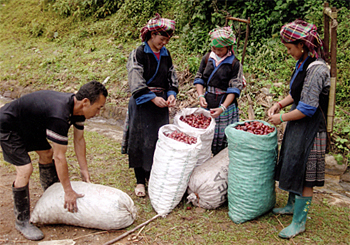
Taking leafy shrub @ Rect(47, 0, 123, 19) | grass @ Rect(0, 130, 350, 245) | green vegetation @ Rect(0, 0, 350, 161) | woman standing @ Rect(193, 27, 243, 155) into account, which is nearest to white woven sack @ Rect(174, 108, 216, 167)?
woman standing @ Rect(193, 27, 243, 155)

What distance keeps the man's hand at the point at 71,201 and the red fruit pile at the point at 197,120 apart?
1.38 m

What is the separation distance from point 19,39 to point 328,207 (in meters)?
10.5

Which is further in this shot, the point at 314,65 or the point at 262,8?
the point at 262,8

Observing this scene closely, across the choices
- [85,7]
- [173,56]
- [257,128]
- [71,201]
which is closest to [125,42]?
[173,56]

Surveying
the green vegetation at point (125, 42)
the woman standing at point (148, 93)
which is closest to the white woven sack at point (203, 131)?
the woman standing at point (148, 93)

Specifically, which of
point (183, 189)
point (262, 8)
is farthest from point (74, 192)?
point (262, 8)

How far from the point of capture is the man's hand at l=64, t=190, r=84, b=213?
2.72 metres

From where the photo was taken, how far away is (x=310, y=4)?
246 inches

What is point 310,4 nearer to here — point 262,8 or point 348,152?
point 262,8

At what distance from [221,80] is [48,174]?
2.07m

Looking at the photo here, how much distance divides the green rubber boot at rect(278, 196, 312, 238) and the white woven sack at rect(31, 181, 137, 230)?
1.44m

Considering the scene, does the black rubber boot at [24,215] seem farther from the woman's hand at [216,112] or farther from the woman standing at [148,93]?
the woman's hand at [216,112]

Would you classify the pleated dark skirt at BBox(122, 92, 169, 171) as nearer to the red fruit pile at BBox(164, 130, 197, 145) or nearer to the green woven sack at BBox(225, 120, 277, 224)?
the red fruit pile at BBox(164, 130, 197, 145)

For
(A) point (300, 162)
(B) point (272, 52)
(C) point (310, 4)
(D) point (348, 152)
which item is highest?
(C) point (310, 4)
